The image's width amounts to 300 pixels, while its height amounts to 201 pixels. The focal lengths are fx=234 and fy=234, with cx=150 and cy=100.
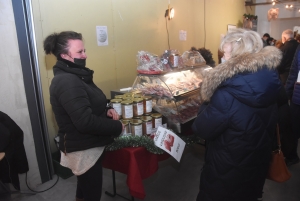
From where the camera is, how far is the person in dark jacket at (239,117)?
1.34m

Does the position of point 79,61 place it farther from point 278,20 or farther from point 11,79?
point 278,20

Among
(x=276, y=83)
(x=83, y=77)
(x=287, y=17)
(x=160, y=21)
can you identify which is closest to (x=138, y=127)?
(x=83, y=77)

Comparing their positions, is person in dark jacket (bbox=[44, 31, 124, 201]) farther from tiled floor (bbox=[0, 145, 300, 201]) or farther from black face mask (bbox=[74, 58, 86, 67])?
tiled floor (bbox=[0, 145, 300, 201])

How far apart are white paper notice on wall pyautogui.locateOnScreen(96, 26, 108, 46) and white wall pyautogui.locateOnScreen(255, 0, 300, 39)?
6.97 metres

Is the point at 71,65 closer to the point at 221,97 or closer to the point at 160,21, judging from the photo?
the point at 221,97

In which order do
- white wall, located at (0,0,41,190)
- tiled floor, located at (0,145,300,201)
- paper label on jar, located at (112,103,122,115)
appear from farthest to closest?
tiled floor, located at (0,145,300,201)
white wall, located at (0,0,41,190)
paper label on jar, located at (112,103,122,115)

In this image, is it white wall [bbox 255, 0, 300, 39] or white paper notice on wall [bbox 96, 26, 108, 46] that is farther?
white wall [bbox 255, 0, 300, 39]

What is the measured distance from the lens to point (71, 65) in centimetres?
158

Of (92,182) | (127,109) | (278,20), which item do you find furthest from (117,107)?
(278,20)

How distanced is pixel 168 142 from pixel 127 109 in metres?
0.47

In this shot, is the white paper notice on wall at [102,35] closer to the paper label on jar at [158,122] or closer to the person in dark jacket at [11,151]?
the person in dark jacket at [11,151]

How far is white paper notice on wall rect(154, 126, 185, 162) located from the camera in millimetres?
1867

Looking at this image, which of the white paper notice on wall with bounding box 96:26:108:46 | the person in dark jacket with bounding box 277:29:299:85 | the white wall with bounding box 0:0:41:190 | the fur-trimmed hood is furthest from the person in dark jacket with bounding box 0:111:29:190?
the person in dark jacket with bounding box 277:29:299:85

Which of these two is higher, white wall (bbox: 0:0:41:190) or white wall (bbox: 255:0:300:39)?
white wall (bbox: 255:0:300:39)
